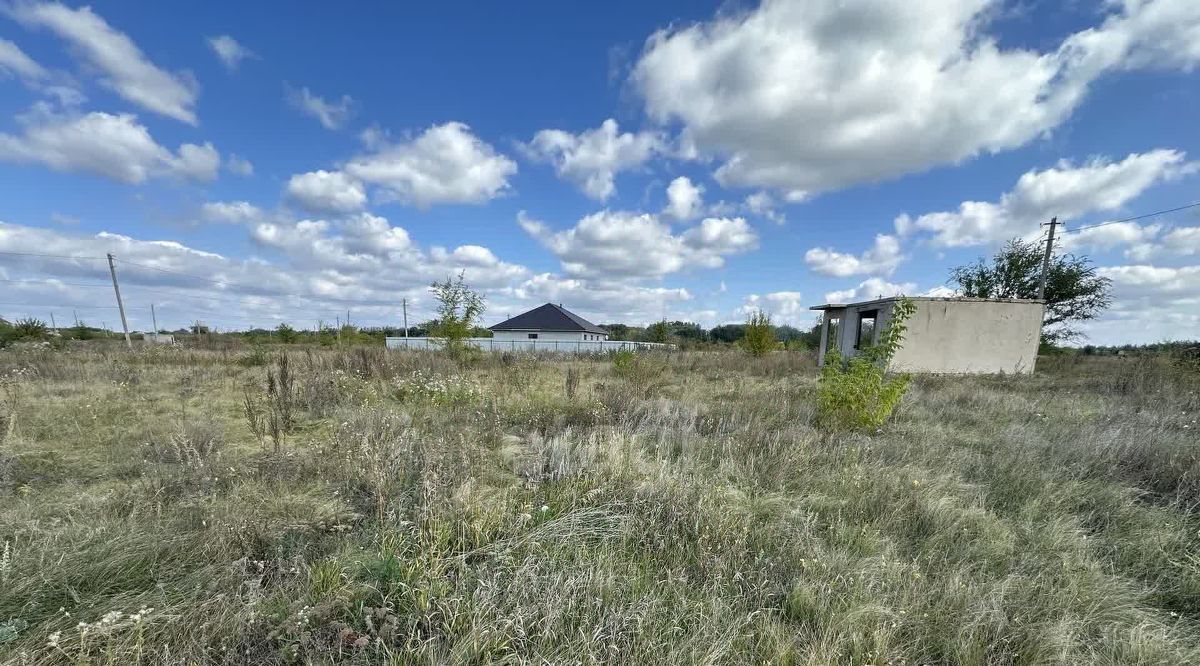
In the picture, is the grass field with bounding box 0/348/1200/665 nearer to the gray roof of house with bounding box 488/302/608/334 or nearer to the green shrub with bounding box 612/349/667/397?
the green shrub with bounding box 612/349/667/397

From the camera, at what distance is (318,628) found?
178 centimetres

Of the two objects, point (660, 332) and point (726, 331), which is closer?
point (660, 332)

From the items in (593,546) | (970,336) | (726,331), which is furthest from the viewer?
(726,331)

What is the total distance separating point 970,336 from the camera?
15.7 m

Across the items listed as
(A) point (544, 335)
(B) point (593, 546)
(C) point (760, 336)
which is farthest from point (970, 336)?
(A) point (544, 335)

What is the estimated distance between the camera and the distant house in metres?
38.7

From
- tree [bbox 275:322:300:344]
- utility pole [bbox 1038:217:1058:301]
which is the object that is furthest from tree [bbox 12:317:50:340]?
utility pole [bbox 1038:217:1058:301]

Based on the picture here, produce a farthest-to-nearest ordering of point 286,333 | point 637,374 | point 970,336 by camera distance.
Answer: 1. point 286,333
2. point 970,336
3. point 637,374

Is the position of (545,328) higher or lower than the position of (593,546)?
higher

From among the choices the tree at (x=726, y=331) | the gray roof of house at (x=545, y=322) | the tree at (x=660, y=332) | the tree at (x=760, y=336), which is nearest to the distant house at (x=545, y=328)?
the gray roof of house at (x=545, y=322)

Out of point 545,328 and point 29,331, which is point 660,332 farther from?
point 29,331

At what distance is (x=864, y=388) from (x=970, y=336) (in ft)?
49.6

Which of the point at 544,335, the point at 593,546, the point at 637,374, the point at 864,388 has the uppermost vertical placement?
A: the point at 544,335

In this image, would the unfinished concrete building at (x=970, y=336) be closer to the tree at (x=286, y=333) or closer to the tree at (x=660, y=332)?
the tree at (x=660, y=332)
